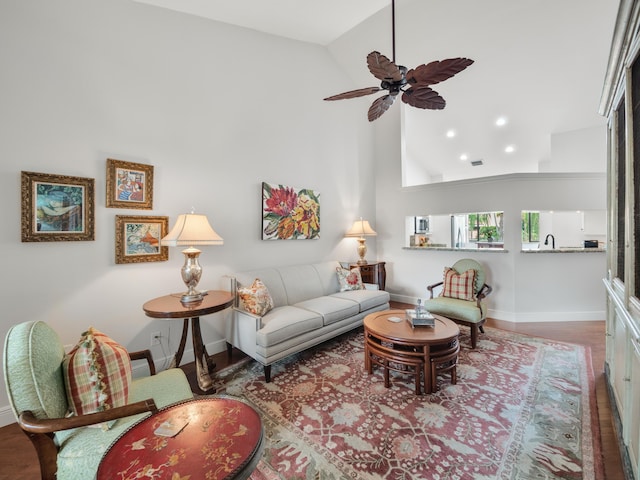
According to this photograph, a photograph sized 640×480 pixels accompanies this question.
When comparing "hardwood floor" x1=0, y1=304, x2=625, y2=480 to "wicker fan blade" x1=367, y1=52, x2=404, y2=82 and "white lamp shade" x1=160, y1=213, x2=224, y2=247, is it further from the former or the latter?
"wicker fan blade" x1=367, y1=52, x2=404, y2=82

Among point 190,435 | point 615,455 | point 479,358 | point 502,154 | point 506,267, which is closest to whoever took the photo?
point 190,435

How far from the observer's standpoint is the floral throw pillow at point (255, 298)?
2867 millimetres

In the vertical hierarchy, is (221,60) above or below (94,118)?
above

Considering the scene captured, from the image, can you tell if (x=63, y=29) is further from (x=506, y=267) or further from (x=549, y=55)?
(x=549, y=55)

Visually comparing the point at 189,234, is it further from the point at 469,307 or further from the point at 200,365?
the point at 469,307

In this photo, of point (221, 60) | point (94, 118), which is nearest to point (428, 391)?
point (94, 118)

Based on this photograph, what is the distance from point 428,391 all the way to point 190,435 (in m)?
1.91

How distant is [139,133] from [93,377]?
A: 2.21 metres

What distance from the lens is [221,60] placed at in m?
3.25

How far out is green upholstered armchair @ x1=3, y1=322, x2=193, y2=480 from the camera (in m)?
1.15

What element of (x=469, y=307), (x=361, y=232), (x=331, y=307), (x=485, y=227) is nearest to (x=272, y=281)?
(x=331, y=307)

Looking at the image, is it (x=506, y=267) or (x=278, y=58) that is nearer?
(x=278, y=58)

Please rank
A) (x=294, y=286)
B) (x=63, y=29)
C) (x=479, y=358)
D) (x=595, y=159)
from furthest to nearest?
(x=595, y=159), (x=294, y=286), (x=479, y=358), (x=63, y=29)

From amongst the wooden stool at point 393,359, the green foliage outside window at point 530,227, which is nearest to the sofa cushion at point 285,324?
the wooden stool at point 393,359
